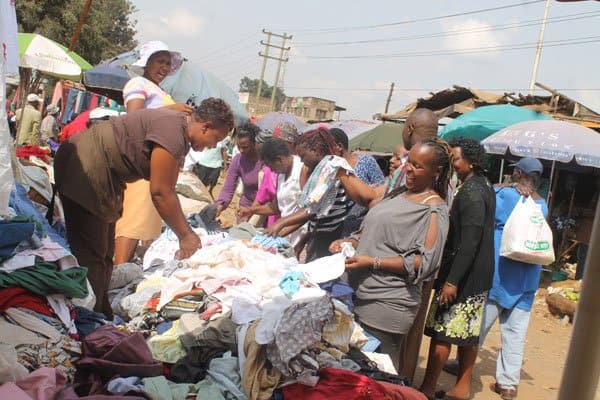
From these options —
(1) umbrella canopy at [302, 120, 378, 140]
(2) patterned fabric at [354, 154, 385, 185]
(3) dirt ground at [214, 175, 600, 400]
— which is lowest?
(3) dirt ground at [214, 175, 600, 400]

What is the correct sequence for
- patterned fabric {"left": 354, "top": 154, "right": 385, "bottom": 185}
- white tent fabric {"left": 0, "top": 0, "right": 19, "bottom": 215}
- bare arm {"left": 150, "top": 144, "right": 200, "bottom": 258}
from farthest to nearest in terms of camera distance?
patterned fabric {"left": 354, "top": 154, "right": 385, "bottom": 185}, bare arm {"left": 150, "top": 144, "right": 200, "bottom": 258}, white tent fabric {"left": 0, "top": 0, "right": 19, "bottom": 215}

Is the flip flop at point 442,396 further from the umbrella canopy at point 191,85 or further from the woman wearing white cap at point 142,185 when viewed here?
the umbrella canopy at point 191,85

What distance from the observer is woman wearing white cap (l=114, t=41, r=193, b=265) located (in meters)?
4.62

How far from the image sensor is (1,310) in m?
2.35

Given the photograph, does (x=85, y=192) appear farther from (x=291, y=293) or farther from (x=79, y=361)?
(x=291, y=293)

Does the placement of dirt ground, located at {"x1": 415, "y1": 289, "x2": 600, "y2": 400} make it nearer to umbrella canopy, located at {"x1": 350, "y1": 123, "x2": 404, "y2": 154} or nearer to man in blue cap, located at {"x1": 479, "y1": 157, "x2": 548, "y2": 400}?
man in blue cap, located at {"x1": 479, "y1": 157, "x2": 548, "y2": 400}

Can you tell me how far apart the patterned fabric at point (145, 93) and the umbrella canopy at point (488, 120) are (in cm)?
662

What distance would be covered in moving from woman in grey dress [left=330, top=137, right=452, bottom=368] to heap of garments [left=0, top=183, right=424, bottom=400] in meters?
0.28

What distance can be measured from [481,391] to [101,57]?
24480mm

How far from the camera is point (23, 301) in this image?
8.05ft

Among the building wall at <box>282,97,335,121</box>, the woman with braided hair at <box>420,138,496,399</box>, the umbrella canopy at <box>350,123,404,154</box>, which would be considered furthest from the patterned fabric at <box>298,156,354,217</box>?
the building wall at <box>282,97,335,121</box>

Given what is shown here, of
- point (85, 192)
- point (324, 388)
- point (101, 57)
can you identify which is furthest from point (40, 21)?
point (324, 388)

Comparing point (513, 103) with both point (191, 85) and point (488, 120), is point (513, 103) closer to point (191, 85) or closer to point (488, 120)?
point (488, 120)

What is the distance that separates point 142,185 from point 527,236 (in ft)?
10.6
